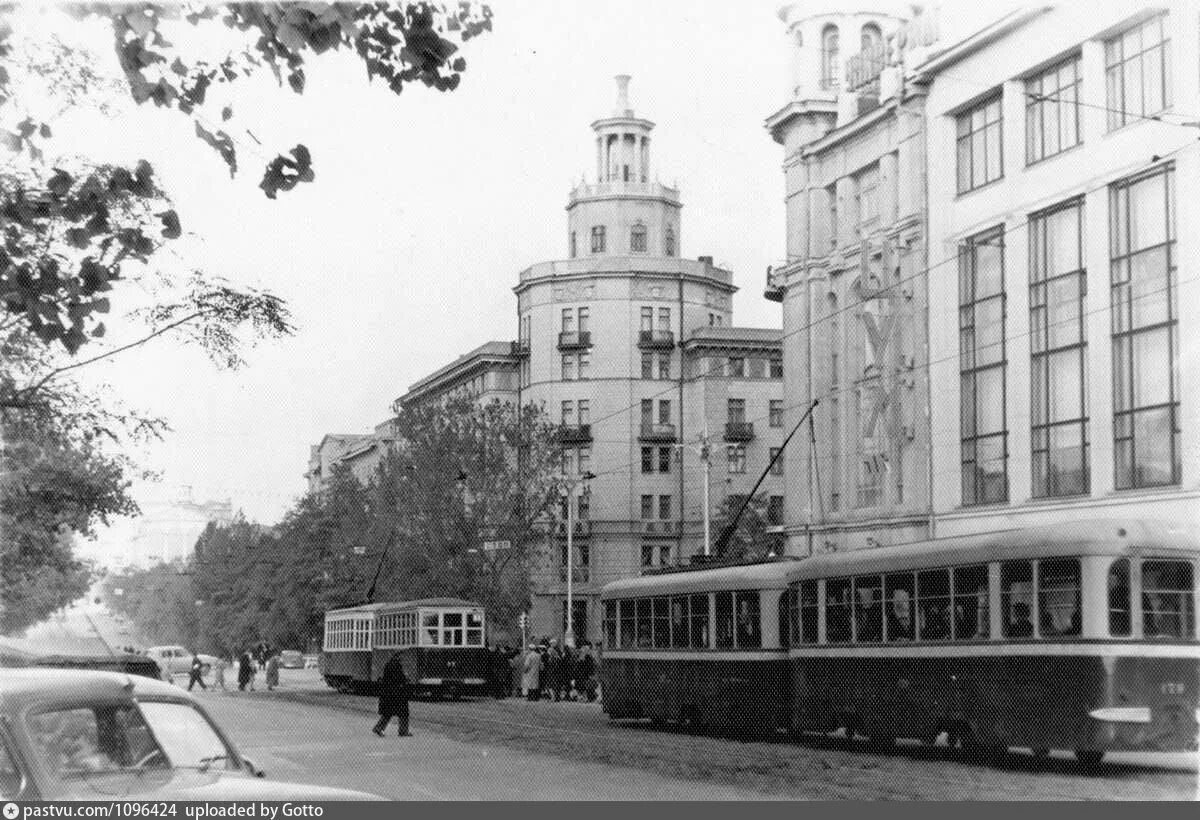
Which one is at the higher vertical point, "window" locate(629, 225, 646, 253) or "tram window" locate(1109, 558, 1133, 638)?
"window" locate(629, 225, 646, 253)

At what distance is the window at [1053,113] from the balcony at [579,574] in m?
37.9

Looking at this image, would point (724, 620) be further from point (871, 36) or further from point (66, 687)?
point (871, 36)

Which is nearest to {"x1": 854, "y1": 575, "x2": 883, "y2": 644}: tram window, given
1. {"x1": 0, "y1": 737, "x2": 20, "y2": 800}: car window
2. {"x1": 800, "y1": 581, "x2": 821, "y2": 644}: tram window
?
{"x1": 800, "y1": 581, "x2": 821, "y2": 644}: tram window

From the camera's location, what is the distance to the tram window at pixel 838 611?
76.2ft

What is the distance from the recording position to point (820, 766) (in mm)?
20031

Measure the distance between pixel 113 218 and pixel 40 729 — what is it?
5.02m

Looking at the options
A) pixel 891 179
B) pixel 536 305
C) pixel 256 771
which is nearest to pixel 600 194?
pixel 536 305

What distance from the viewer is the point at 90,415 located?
62.9ft

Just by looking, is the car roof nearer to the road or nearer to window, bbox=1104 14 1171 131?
the road

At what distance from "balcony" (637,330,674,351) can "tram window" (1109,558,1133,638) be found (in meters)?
34.4

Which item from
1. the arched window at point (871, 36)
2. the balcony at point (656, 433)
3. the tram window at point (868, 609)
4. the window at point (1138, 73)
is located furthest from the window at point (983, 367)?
the balcony at point (656, 433)

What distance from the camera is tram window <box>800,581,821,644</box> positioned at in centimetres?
2408

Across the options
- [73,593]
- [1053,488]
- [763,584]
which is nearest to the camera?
[763,584]

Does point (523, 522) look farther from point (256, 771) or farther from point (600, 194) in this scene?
point (256, 771)
